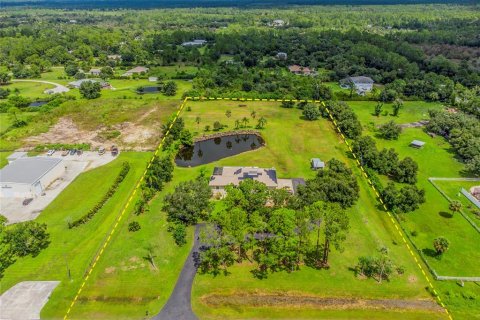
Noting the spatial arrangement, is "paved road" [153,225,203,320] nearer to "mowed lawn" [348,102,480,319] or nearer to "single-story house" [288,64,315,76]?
"mowed lawn" [348,102,480,319]

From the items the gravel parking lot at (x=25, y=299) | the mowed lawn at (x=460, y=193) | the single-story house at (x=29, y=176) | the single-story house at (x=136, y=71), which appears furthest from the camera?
the single-story house at (x=136, y=71)

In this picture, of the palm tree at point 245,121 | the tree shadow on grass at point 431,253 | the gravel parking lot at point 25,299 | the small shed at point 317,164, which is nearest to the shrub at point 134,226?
the gravel parking lot at point 25,299

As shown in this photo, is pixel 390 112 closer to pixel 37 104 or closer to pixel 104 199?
pixel 104 199

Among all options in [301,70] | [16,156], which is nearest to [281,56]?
[301,70]

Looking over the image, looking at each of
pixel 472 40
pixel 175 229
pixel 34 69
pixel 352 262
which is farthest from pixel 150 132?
pixel 472 40

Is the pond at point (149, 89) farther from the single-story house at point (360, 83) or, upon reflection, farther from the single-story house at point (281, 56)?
the single-story house at point (360, 83)
